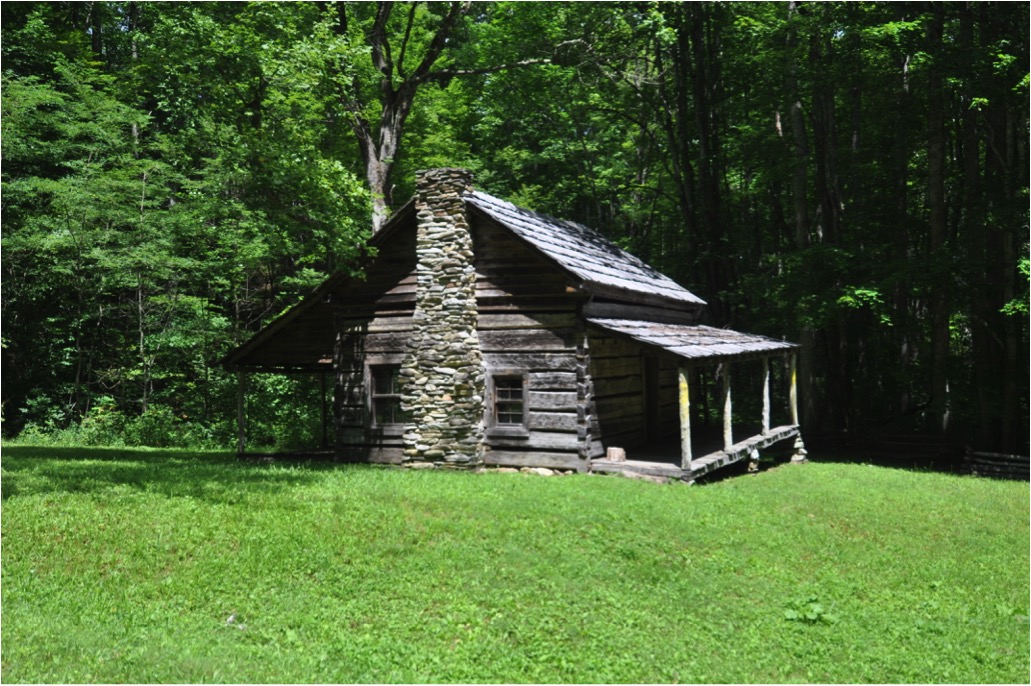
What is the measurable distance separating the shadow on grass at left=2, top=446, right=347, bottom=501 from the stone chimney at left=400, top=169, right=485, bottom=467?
2.05 meters

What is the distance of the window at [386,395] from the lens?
17.7 metres

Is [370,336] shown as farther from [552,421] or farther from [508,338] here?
[552,421]

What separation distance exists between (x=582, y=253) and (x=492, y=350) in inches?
147

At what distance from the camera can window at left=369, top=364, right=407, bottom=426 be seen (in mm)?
17734

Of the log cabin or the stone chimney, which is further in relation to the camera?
the stone chimney

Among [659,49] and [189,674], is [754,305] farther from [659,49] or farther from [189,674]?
[189,674]

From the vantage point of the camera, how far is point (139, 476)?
12469 millimetres

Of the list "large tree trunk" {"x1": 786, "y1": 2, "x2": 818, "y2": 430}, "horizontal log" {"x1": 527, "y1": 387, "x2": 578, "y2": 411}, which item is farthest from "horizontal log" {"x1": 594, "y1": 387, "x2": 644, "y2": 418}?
"large tree trunk" {"x1": 786, "y1": 2, "x2": 818, "y2": 430}

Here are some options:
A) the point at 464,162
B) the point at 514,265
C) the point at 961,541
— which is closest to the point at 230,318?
the point at 464,162

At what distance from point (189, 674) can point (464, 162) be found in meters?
27.1

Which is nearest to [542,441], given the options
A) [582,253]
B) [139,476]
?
[582,253]

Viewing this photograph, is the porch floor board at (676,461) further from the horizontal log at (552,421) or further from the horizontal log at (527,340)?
the horizontal log at (527,340)

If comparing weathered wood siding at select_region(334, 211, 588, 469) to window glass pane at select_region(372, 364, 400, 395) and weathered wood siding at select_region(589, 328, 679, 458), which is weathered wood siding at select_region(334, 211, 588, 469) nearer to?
window glass pane at select_region(372, 364, 400, 395)

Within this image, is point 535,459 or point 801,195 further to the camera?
point 801,195
